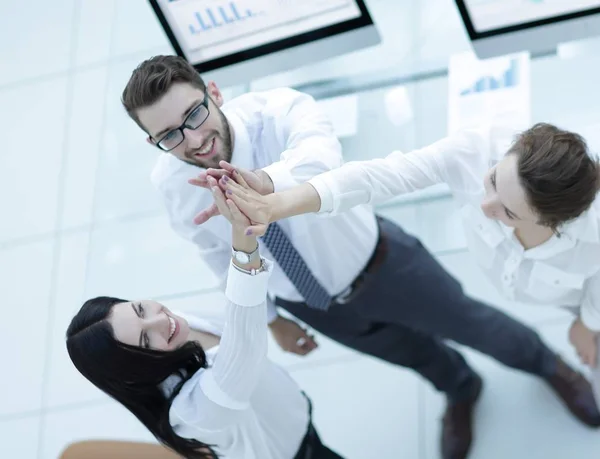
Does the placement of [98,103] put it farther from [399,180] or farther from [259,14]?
[399,180]

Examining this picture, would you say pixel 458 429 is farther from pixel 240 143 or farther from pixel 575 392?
pixel 240 143

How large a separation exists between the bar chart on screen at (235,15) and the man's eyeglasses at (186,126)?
0.59 m

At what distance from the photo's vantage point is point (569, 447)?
248cm

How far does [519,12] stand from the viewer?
7.30 feet

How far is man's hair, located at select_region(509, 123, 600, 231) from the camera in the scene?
5.28ft

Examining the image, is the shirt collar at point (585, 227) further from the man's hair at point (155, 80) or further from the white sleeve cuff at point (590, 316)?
the man's hair at point (155, 80)

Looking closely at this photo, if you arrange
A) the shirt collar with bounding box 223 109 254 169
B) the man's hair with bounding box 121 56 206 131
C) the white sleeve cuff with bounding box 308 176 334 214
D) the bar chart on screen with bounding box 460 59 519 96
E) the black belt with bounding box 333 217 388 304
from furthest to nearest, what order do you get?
the bar chart on screen with bounding box 460 59 519 96 → the black belt with bounding box 333 217 388 304 → the shirt collar with bounding box 223 109 254 169 → the man's hair with bounding box 121 56 206 131 → the white sleeve cuff with bounding box 308 176 334 214

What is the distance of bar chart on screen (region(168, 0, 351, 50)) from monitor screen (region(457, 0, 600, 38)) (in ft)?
1.14

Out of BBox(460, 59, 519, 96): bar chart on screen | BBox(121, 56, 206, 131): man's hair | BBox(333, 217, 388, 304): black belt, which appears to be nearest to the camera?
BBox(121, 56, 206, 131): man's hair

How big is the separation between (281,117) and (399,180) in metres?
0.33

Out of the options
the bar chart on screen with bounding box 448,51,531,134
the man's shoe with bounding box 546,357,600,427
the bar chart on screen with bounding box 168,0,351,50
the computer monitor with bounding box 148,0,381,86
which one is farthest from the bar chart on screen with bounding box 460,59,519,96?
the man's shoe with bounding box 546,357,600,427

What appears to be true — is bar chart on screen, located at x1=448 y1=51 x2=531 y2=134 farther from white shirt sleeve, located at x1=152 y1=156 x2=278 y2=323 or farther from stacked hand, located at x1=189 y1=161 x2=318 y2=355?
stacked hand, located at x1=189 y1=161 x2=318 y2=355

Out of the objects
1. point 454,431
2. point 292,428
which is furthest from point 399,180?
point 454,431

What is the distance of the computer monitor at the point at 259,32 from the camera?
2.35 metres
